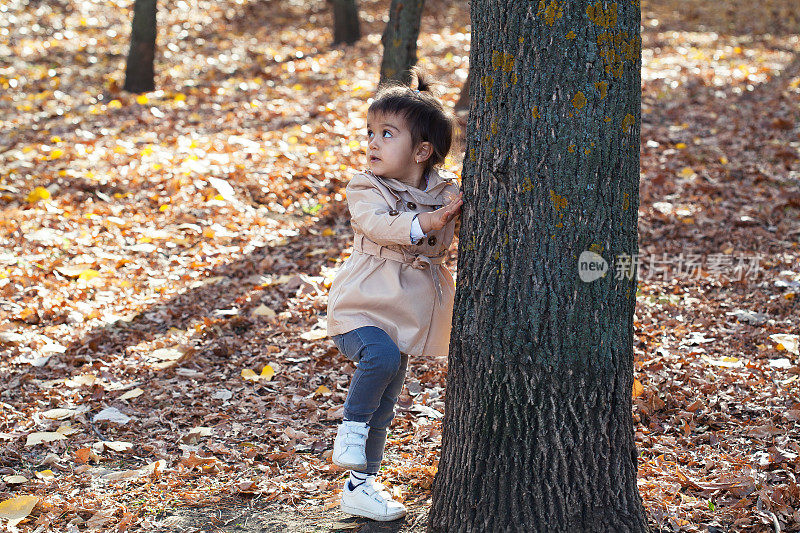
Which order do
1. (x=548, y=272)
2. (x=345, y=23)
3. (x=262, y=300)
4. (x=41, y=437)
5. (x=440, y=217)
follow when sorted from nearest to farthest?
(x=548, y=272), (x=440, y=217), (x=41, y=437), (x=262, y=300), (x=345, y=23)

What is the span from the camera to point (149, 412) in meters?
4.11

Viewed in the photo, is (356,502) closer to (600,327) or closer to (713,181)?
(600,327)

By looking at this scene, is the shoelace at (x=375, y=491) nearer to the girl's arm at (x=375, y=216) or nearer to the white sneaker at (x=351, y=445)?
the white sneaker at (x=351, y=445)

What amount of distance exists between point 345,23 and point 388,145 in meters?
10.6

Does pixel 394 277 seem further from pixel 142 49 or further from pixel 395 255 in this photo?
pixel 142 49

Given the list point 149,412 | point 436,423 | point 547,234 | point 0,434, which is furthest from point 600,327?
point 0,434

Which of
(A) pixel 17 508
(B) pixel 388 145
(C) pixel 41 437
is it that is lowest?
(A) pixel 17 508

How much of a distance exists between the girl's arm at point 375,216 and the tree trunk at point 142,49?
824 cm

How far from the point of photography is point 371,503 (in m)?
3.02

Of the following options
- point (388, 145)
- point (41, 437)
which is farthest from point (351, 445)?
point (41, 437)

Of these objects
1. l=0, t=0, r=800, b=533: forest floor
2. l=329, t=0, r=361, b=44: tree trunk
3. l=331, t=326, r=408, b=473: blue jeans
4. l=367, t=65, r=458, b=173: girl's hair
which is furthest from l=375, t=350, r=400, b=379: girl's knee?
l=329, t=0, r=361, b=44: tree trunk

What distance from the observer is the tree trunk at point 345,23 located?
1283 centimetres

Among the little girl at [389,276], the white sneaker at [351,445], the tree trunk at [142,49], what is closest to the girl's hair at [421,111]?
the little girl at [389,276]

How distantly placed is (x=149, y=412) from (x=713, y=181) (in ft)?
17.5
